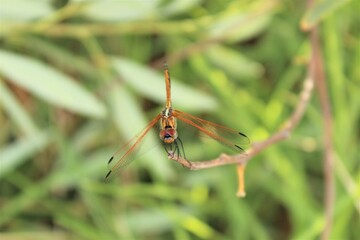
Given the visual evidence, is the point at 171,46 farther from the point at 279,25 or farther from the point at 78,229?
the point at 78,229

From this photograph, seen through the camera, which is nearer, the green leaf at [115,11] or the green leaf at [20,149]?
the green leaf at [115,11]

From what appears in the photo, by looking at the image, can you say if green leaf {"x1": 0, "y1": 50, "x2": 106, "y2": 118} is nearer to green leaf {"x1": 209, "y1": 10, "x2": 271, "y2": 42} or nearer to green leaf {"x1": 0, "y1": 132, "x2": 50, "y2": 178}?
green leaf {"x1": 0, "y1": 132, "x2": 50, "y2": 178}

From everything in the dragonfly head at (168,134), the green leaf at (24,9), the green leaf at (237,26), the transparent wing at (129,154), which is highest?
the green leaf at (24,9)

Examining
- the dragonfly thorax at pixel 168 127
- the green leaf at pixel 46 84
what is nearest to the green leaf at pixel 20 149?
the green leaf at pixel 46 84

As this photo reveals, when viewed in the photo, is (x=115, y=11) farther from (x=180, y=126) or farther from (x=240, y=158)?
(x=240, y=158)

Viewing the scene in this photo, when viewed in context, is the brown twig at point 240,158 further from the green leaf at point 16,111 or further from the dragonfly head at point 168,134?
the green leaf at point 16,111

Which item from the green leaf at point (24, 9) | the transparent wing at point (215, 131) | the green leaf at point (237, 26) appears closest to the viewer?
the transparent wing at point (215, 131)

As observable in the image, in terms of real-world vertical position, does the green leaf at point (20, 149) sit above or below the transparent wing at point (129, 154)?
below
